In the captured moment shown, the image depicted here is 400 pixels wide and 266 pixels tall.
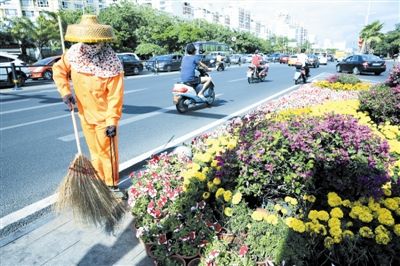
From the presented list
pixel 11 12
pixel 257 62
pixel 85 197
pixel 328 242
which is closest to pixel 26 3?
pixel 11 12

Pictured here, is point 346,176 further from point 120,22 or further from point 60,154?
point 120,22

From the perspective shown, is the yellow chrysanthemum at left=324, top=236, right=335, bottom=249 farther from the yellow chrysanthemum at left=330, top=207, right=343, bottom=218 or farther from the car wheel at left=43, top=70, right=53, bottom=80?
the car wheel at left=43, top=70, right=53, bottom=80

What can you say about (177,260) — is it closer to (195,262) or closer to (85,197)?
(195,262)

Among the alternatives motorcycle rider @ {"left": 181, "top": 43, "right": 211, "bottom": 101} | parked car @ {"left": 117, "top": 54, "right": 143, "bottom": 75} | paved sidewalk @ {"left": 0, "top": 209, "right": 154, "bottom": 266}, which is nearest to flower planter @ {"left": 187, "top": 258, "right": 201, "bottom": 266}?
paved sidewalk @ {"left": 0, "top": 209, "right": 154, "bottom": 266}

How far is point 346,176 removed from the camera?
2400 millimetres

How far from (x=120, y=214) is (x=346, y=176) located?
2050 millimetres

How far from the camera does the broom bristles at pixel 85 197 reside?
2.78 m

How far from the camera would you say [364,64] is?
63.6ft

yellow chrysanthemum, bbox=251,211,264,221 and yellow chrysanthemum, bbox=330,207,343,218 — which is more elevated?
yellow chrysanthemum, bbox=330,207,343,218

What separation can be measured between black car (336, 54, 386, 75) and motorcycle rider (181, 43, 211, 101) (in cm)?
1529

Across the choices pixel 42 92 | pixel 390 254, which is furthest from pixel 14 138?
pixel 42 92

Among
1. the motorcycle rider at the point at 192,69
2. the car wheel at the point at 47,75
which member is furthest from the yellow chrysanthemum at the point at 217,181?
the car wheel at the point at 47,75

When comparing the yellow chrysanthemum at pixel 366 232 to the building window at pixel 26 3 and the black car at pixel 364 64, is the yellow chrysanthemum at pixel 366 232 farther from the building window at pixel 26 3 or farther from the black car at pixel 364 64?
the building window at pixel 26 3

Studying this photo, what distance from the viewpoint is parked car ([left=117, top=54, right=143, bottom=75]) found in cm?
2011
